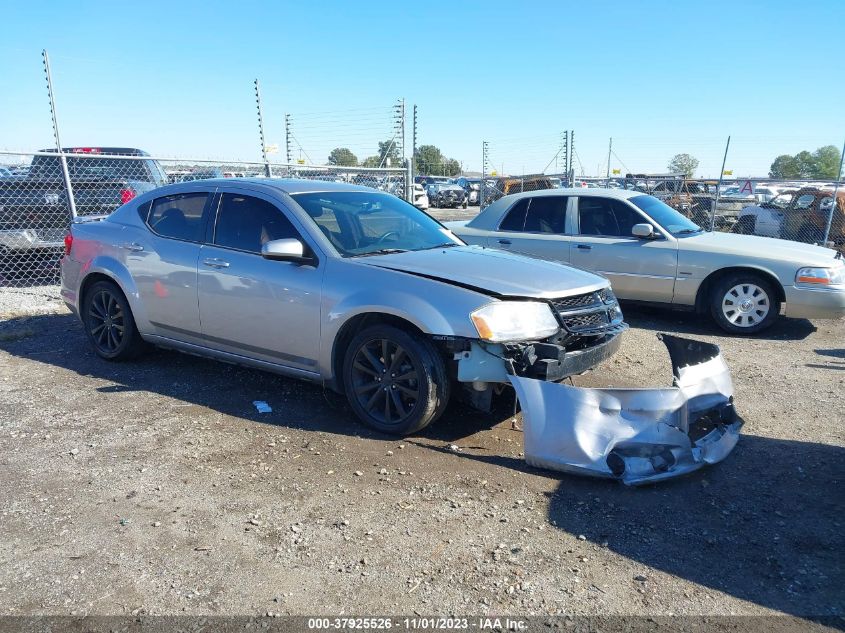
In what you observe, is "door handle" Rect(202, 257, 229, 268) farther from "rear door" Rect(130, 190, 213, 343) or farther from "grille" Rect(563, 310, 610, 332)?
"grille" Rect(563, 310, 610, 332)

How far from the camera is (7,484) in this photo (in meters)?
3.88

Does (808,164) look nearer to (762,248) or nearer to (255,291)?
(762,248)

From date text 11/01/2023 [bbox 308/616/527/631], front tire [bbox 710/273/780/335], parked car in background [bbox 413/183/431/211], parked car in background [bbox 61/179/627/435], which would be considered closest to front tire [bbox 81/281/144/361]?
parked car in background [bbox 61/179/627/435]

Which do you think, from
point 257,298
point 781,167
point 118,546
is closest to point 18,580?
point 118,546

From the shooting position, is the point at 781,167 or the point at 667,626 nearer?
the point at 667,626

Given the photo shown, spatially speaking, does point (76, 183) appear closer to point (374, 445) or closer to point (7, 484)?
point (7, 484)

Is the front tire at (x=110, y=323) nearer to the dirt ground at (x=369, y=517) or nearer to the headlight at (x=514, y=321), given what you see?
the dirt ground at (x=369, y=517)

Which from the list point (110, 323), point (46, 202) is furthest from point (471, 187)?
point (110, 323)

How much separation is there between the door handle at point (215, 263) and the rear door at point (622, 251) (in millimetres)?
4682

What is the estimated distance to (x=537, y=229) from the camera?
8.59 meters

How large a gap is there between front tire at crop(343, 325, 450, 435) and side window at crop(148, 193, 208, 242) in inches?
75.7

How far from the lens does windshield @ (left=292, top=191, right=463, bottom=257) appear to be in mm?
4973

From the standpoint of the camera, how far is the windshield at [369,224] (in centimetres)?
497

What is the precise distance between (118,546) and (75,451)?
1.36m
